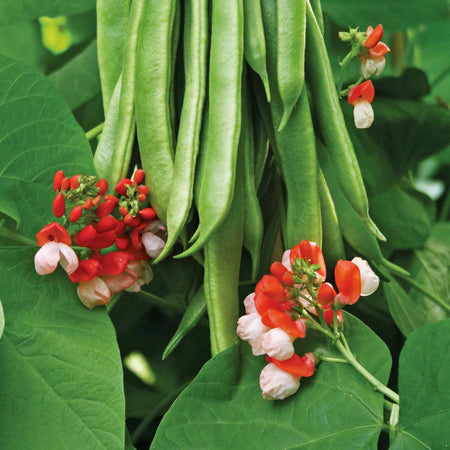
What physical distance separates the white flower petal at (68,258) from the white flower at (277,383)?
0.21m

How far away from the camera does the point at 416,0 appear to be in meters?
0.93

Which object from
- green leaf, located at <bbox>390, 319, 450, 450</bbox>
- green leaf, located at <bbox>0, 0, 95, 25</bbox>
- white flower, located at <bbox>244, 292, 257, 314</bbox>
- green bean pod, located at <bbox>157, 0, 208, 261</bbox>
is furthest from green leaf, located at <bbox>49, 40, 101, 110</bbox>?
green leaf, located at <bbox>390, 319, 450, 450</bbox>

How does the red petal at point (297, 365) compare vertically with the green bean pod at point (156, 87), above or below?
below

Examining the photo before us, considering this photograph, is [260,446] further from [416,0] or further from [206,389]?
[416,0]

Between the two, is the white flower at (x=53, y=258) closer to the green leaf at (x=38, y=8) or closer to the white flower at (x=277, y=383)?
the white flower at (x=277, y=383)

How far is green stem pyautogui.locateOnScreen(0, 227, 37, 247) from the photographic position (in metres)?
0.65

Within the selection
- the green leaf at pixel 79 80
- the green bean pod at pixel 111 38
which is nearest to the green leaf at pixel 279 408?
the green bean pod at pixel 111 38

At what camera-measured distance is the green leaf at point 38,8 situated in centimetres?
86

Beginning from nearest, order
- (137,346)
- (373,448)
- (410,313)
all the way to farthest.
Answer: (373,448)
(410,313)
(137,346)

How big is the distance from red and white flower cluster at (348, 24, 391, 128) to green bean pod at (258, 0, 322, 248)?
0.26 ft

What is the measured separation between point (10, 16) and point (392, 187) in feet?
2.12

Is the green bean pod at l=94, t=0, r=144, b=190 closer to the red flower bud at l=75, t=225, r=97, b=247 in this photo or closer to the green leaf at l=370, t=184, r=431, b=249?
the red flower bud at l=75, t=225, r=97, b=247

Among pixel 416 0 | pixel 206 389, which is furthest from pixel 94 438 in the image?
pixel 416 0

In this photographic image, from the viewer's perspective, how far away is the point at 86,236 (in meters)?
0.59
